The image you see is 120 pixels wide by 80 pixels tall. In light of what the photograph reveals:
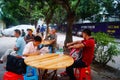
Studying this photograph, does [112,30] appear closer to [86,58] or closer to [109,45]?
A: [109,45]

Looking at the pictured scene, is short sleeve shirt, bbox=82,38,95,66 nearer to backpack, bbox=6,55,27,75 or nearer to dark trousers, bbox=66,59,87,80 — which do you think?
dark trousers, bbox=66,59,87,80

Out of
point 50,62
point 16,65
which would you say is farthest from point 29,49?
point 50,62

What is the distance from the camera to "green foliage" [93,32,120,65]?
8.77 m

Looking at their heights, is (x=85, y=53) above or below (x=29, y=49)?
below

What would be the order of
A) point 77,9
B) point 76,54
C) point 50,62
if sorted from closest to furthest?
1. point 50,62
2. point 76,54
3. point 77,9

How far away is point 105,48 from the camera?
8820 millimetres

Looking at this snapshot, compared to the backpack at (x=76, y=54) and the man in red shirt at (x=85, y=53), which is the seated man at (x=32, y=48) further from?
the backpack at (x=76, y=54)

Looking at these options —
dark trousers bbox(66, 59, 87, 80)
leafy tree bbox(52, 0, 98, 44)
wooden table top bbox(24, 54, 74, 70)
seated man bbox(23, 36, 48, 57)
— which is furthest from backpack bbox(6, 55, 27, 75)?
leafy tree bbox(52, 0, 98, 44)

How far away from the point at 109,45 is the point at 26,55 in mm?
4055

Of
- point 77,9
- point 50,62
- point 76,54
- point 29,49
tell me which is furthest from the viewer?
point 77,9

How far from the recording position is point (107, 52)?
8.88m

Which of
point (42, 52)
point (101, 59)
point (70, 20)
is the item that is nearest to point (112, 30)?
point (70, 20)

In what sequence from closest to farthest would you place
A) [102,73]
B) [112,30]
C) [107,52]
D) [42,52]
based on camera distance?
[42,52]
[102,73]
[107,52]
[112,30]

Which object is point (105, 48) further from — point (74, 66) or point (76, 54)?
point (74, 66)
